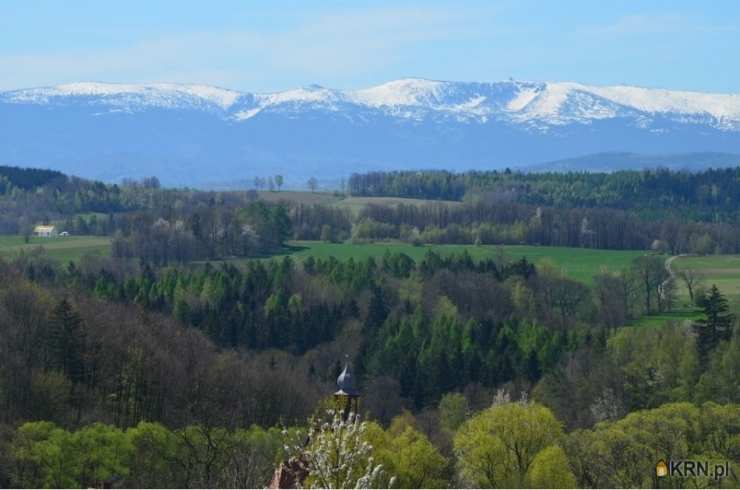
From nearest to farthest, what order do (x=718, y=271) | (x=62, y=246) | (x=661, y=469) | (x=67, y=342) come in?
(x=661, y=469) < (x=67, y=342) < (x=718, y=271) < (x=62, y=246)

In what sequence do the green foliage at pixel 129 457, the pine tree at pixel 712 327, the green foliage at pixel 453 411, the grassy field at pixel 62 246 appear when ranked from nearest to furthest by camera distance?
1. the green foliage at pixel 129 457
2. the green foliage at pixel 453 411
3. the pine tree at pixel 712 327
4. the grassy field at pixel 62 246

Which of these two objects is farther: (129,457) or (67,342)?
(67,342)

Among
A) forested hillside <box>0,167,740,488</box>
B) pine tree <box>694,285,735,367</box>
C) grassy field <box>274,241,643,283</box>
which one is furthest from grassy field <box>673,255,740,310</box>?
pine tree <box>694,285,735,367</box>

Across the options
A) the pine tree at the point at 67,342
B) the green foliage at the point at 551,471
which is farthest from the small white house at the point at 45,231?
the green foliage at the point at 551,471

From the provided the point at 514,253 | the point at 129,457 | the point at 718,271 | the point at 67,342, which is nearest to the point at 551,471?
the point at 129,457

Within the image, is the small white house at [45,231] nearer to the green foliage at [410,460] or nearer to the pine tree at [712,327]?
the pine tree at [712,327]

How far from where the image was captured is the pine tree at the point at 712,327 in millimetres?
91312

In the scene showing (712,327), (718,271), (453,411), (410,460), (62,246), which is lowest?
(453,411)

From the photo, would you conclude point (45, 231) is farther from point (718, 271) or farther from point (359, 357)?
point (359, 357)

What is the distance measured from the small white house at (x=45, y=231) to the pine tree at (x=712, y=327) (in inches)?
3383

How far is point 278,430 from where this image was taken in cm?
6481

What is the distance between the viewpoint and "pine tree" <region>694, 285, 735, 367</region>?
300 ft

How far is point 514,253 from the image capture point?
152 meters

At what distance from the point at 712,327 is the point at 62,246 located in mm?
72776
